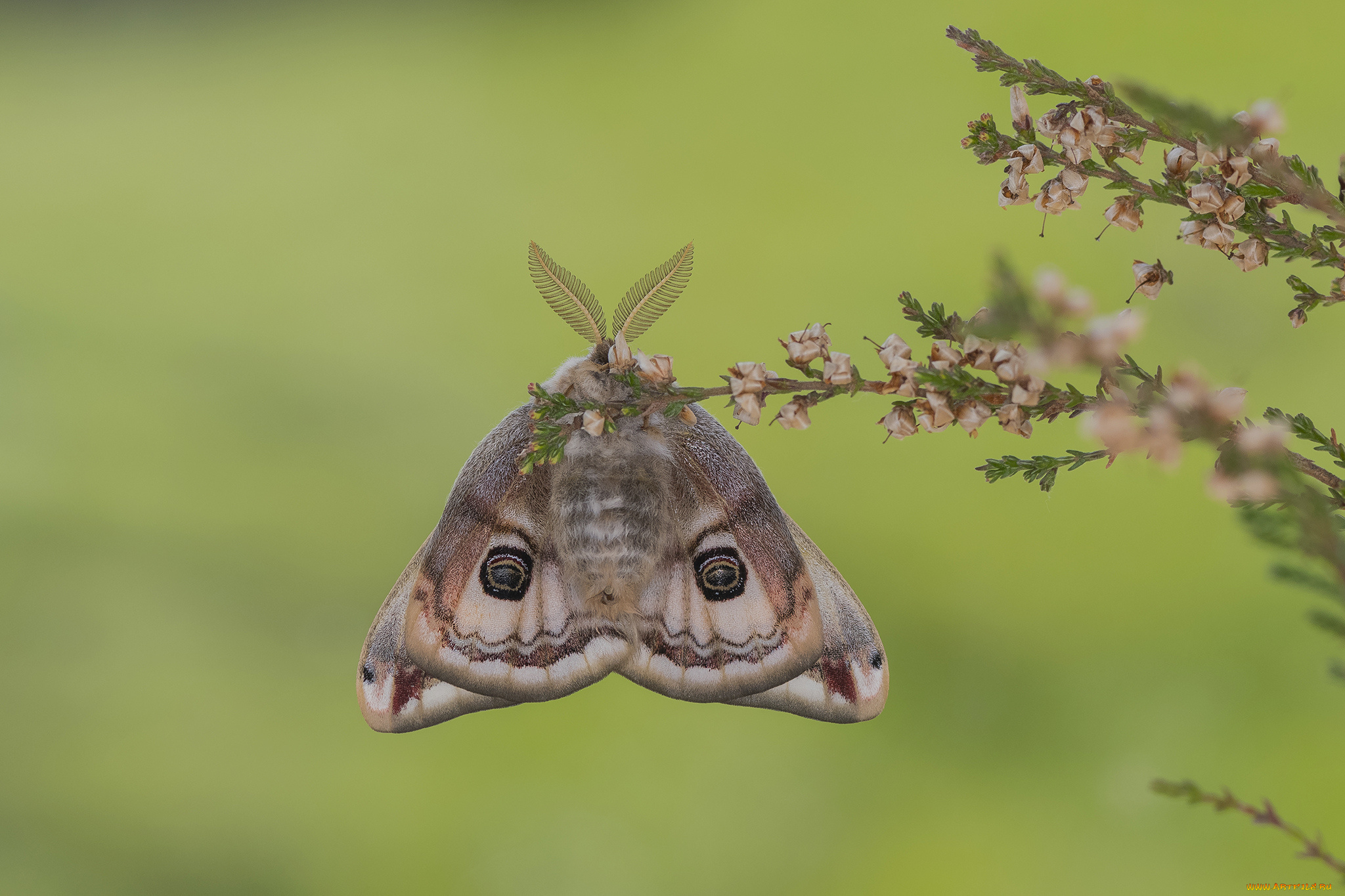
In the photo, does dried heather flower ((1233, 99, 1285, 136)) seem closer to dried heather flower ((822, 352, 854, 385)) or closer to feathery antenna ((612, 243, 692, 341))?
dried heather flower ((822, 352, 854, 385))

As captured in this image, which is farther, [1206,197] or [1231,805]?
[1206,197]

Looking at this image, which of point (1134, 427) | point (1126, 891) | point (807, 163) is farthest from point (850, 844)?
point (807, 163)

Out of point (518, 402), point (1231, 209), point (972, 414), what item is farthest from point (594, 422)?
point (518, 402)

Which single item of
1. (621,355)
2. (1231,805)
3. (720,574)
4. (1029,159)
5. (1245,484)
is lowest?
(1231,805)

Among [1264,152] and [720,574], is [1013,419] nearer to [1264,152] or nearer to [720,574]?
[1264,152]

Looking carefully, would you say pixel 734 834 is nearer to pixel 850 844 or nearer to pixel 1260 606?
pixel 850 844

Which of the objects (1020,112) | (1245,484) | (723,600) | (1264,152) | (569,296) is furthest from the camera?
(723,600)

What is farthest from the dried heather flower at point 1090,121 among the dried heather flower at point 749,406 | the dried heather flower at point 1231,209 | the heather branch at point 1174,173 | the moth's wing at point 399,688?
the moth's wing at point 399,688
